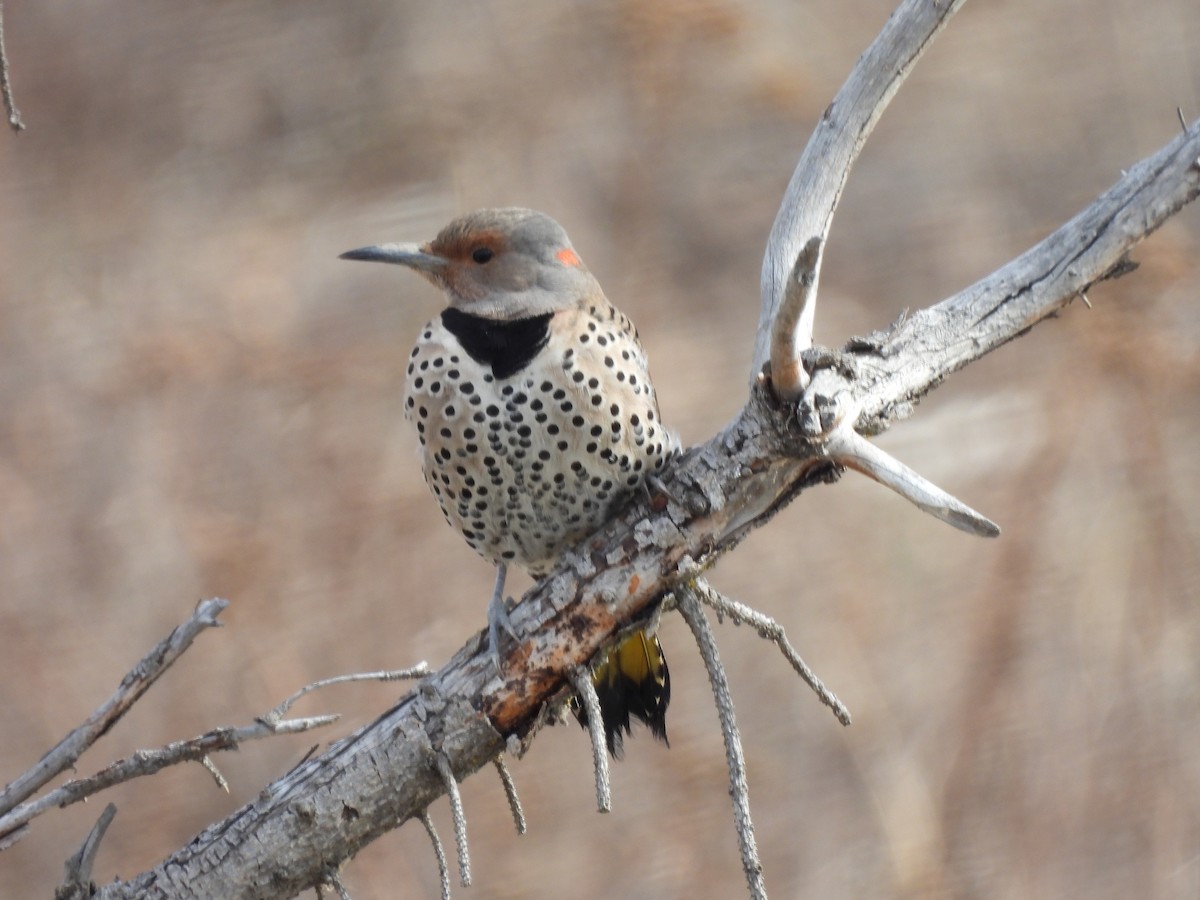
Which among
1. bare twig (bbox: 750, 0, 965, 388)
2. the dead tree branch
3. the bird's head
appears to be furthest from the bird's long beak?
bare twig (bbox: 750, 0, 965, 388)

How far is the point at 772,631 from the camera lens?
1.76 m

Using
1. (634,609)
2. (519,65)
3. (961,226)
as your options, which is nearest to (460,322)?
(634,609)

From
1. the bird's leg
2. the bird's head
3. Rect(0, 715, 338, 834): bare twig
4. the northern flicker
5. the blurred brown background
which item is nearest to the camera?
Rect(0, 715, 338, 834): bare twig

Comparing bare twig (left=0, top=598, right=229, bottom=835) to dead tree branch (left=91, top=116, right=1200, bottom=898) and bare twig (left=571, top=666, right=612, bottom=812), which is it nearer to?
dead tree branch (left=91, top=116, right=1200, bottom=898)

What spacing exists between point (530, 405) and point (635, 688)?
645mm

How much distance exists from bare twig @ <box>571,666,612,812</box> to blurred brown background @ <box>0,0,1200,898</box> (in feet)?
6.86

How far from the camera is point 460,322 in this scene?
2234 mm

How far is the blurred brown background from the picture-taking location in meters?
3.86

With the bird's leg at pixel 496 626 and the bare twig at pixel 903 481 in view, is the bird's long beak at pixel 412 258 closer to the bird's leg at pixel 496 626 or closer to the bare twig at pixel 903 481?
the bird's leg at pixel 496 626

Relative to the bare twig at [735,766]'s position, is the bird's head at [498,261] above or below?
above

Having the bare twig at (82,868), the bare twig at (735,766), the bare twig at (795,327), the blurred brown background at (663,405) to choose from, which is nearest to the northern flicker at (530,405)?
the bare twig at (735,766)

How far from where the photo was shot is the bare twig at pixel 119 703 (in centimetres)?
165

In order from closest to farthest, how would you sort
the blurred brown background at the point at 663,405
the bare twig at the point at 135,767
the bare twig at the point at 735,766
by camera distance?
the bare twig at the point at 735,766 < the bare twig at the point at 135,767 < the blurred brown background at the point at 663,405

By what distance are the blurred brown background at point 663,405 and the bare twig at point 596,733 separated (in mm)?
2092
